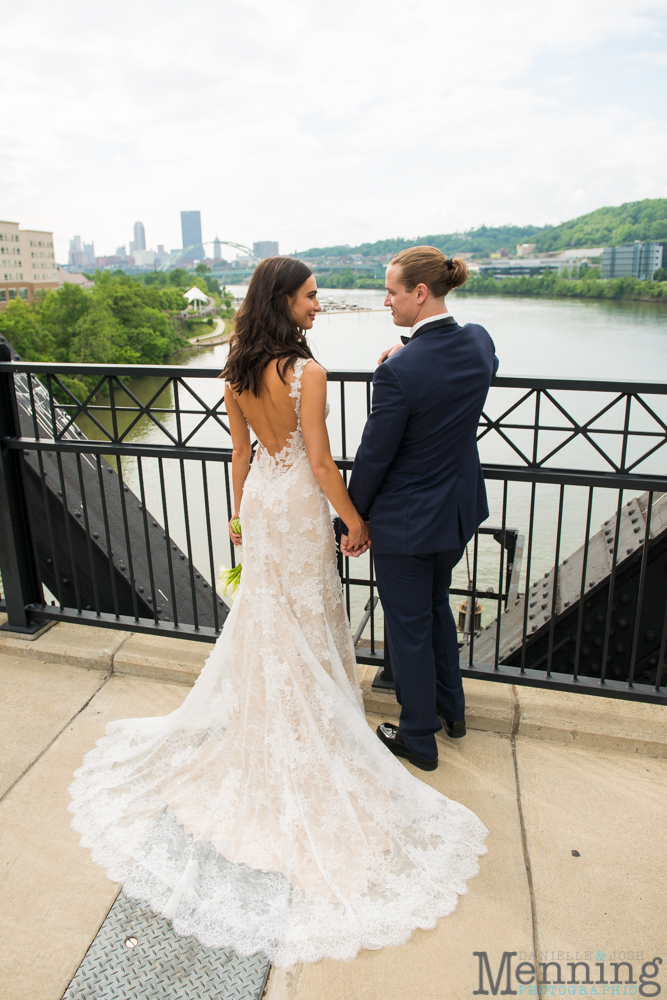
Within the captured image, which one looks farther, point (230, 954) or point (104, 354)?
point (104, 354)

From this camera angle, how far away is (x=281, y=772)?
205 cm

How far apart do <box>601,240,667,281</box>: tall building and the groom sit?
24133mm

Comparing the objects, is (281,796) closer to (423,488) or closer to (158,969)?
(158,969)

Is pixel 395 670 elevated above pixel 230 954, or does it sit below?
above

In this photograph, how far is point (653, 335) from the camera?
80.0 feet

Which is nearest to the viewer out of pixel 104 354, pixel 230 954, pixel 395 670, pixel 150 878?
pixel 230 954

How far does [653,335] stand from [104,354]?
36127 millimetres

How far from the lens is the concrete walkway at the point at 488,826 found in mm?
1653

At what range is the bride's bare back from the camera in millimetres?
1962

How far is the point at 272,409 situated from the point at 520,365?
23.2 meters

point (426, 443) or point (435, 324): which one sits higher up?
point (435, 324)

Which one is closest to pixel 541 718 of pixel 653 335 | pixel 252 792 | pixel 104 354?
pixel 252 792

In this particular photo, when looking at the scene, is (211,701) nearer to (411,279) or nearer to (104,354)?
(411,279)

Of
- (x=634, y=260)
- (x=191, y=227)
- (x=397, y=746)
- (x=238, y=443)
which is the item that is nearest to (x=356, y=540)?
(x=238, y=443)
